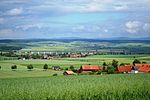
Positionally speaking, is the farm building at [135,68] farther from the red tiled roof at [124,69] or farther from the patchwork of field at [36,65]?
the patchwork of field at [36,65]

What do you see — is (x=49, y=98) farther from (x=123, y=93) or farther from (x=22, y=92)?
(x=123, y=93)

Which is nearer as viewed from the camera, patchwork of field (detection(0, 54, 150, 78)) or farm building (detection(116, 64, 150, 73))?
patchwork of field (detection(0, 54, 150, 78))

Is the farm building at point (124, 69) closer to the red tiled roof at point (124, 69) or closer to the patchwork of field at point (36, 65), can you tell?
the red tiled roof at point (124, 69)

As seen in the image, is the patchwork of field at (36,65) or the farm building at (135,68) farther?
the farm building at (135,68)

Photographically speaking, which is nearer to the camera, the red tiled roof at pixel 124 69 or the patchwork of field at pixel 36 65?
the patchwork of field at pixel 36 65

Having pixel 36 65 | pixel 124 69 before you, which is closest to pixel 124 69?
pixel 124 69

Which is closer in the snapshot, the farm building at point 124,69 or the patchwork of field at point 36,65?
the patchwork of field at point 36,65

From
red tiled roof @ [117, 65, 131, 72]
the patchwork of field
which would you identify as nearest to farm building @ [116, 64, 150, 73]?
red tiled roof @ [117, 65, 131, 72]

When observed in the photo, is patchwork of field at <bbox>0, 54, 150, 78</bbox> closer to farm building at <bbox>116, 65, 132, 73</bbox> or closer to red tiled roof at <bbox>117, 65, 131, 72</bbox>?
farm building at <bbox>116, 65, 132, 73</bbox>

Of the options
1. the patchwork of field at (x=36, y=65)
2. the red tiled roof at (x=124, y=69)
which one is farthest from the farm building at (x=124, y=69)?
the patchwork of field at (x=36, y=65)

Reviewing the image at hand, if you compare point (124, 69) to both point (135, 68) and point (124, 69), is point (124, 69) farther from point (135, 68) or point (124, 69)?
point (135, 68)

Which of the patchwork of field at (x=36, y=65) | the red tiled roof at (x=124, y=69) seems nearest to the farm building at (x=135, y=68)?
the red tiled roof at (x=124, y=69)

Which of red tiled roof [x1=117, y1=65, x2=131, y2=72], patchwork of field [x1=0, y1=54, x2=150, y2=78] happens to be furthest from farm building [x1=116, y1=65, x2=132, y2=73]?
patchwork of field [x1=0, y1=54, x2=150, y2=78]

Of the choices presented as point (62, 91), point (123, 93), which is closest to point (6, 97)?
point (62, 91)
